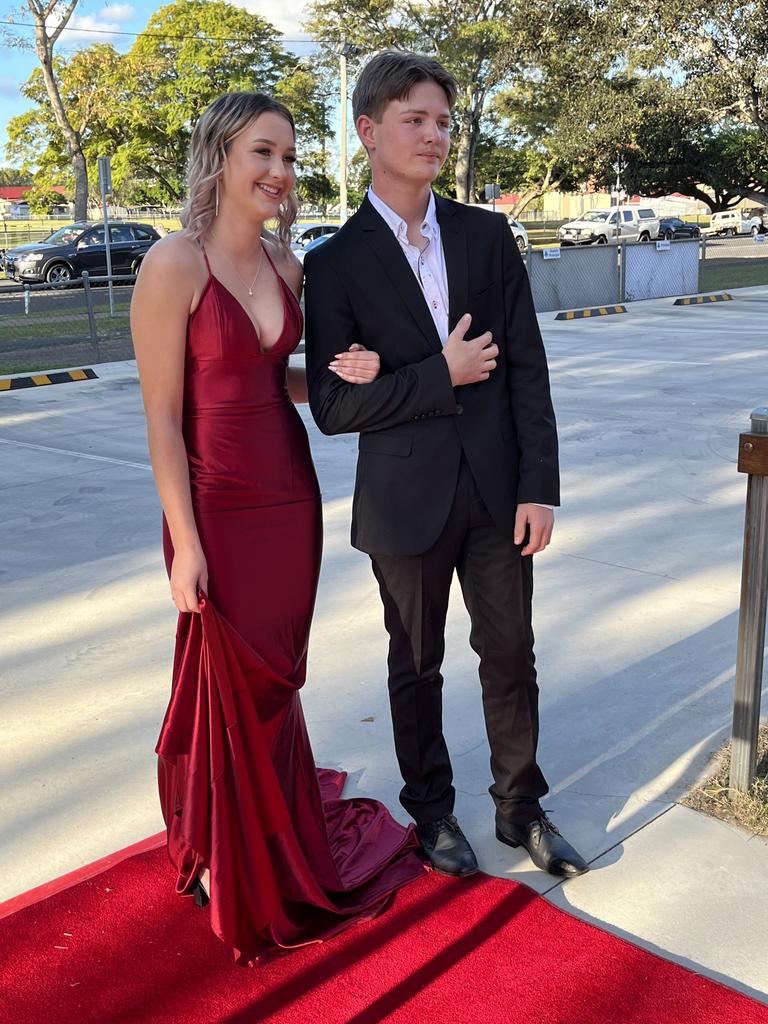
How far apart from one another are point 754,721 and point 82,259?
2364cm

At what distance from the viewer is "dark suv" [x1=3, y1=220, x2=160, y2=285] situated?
24.2 m

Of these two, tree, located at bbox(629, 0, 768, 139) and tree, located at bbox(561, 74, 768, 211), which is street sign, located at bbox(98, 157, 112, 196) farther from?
tree, located at bbox(561, 74, 768, 211)

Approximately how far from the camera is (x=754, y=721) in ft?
9.95

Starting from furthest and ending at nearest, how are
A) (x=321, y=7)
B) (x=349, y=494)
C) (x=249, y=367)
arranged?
(x=321, y=7)
(x=349, y=494)
(x=249, y=367)

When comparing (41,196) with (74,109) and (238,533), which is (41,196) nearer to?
(74,109)

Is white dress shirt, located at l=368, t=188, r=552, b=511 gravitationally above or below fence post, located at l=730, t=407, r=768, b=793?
above

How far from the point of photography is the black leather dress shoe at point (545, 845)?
2820mm

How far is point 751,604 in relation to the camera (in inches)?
117

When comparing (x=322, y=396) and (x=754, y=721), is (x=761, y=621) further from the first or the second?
(x=322, y=396)

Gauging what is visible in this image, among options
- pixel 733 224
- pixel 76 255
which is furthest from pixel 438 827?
pixel 733 224

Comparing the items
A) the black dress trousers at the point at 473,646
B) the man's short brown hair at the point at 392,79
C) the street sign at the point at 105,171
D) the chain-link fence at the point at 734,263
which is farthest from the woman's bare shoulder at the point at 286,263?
the chain-link fence at the point at 734,263

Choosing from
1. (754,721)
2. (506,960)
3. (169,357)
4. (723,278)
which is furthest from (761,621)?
(723,278)

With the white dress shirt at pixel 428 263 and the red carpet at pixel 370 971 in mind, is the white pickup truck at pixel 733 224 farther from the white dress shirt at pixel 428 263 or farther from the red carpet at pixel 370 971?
the red carpet at pixel 370 971

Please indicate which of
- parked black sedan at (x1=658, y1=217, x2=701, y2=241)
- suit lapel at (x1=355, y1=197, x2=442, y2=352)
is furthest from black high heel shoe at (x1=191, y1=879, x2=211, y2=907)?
parked black sedan at (x1=658, y1=217, x2=701, y2=241)
